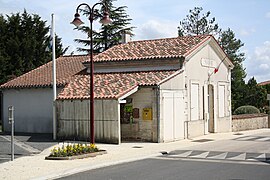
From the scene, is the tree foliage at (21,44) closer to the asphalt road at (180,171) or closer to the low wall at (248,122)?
the low wall at (248,122)

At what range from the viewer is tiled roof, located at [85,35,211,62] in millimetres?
25797

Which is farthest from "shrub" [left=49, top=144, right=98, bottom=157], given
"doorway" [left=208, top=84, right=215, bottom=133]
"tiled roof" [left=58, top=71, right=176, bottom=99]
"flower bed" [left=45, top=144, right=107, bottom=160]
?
"doorway" [left=208, top=84, right=215, bottom=133]

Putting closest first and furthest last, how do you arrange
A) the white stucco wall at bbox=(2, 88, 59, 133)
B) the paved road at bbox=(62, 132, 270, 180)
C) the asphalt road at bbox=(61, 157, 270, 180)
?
the asphalt road at bbox=(61, 157, 270, 180) → the paved road at bbox=(62, 132, 270, 180) → the white stucco wall at bbox=(2, 88, 59, 133)

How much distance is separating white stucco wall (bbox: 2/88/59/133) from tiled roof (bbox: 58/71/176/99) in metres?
2.42

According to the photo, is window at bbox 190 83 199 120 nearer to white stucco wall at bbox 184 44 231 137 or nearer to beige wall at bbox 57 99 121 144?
white stucco wall at bbox 184 44 231 137

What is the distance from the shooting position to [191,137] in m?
25.3

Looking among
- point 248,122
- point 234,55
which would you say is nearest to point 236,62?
point 234,55

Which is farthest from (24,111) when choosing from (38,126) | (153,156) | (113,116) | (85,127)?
(153,156)

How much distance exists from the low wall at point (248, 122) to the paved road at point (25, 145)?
46.5 feet

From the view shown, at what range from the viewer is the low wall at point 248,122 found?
1287 inches

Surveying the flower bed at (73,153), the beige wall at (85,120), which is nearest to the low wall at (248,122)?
the beige wall at (85,120)

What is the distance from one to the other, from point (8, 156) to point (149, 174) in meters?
6.77

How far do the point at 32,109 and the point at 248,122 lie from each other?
1673 cm

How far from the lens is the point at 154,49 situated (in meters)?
27.2
